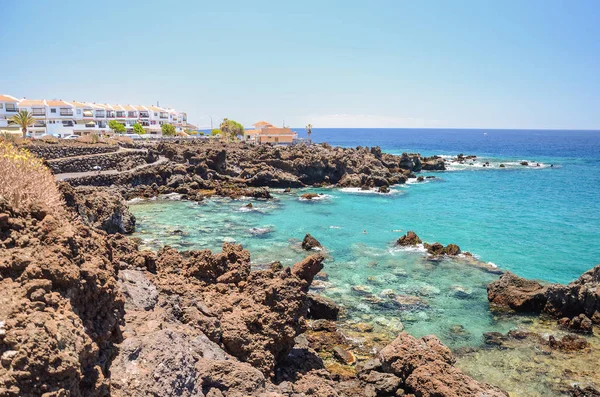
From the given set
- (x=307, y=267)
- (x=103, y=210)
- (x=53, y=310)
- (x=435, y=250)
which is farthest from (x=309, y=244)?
(x=53, y=310)

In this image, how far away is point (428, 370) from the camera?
12547mm

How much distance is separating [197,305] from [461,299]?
15816mm

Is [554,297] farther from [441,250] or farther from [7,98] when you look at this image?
[7,98]

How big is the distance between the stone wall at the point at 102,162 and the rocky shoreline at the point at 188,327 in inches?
1168

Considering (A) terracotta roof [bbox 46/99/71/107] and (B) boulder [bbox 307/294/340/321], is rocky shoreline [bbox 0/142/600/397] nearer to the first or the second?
(B) boulder [bbox 307/294/340/321]

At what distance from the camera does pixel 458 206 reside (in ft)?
167

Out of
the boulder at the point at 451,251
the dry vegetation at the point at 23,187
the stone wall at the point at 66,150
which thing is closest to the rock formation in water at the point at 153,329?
the dry vegetation at the point at 23,187

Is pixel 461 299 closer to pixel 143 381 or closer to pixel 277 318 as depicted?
pixel 277 318

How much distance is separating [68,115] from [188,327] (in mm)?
93865

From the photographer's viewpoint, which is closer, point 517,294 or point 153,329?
point 153,329

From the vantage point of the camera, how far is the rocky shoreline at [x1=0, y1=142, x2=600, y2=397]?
5.81 meters

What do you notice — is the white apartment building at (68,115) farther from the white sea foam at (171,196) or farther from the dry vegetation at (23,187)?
the dry vegetation at (23,187)

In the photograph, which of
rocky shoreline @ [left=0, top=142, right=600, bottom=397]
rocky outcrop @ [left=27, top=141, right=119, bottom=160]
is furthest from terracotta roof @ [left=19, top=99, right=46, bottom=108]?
rocky shoreline @ [left=0, top=142, right=600, bottom=397]

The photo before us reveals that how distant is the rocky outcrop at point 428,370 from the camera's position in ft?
38.6
